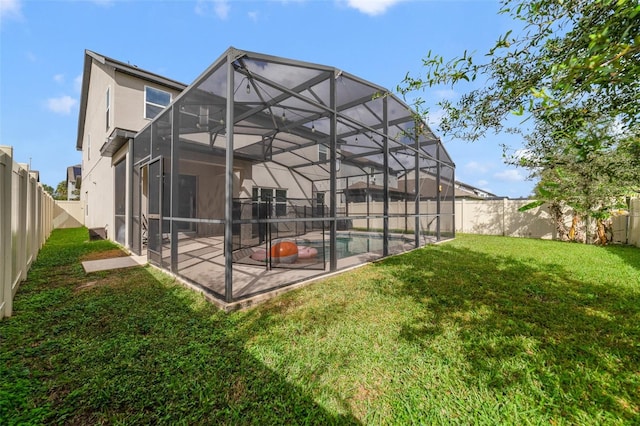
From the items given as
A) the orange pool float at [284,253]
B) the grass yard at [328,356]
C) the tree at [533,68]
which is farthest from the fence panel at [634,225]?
the orange pool float at [284,253]

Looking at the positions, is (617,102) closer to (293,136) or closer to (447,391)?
(447,391)

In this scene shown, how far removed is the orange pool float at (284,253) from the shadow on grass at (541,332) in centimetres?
216

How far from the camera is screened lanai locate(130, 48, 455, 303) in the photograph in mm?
4090

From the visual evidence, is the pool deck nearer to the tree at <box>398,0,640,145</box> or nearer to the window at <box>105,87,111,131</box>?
the tree at <box>398,0,640,145</box>

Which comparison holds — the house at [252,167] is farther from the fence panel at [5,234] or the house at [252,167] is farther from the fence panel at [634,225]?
the fence panel at [634,225]

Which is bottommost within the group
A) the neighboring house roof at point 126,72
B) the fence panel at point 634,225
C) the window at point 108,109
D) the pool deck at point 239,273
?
the pool deck at point 239,273

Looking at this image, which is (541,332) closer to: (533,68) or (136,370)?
(533,68)

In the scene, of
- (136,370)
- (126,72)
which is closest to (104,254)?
(136,370)

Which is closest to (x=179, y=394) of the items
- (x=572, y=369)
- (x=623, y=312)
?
(x=572, y=369)

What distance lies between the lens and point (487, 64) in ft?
5.93

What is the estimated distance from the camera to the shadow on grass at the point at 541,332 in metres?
Answer: 1.85

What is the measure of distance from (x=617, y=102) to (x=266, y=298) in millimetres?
3831

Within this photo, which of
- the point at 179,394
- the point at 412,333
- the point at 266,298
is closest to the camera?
the point at 179,394

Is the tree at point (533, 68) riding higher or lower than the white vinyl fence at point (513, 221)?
higher
